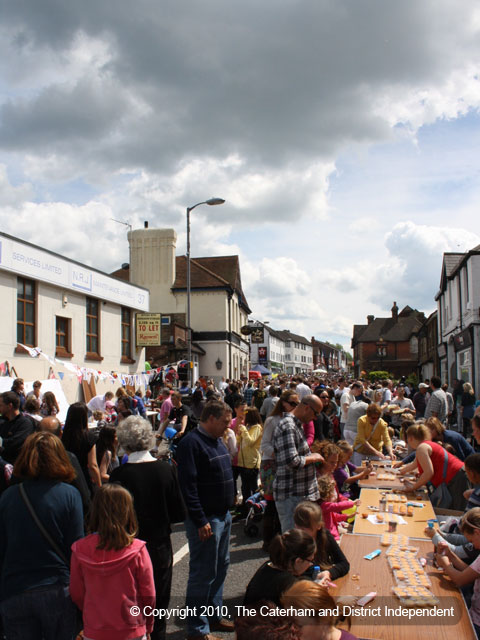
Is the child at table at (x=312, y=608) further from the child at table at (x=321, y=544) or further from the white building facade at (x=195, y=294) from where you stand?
the white building facade at (x=195, y=294)

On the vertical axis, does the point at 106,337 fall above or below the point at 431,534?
above

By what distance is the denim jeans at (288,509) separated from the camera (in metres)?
5.27

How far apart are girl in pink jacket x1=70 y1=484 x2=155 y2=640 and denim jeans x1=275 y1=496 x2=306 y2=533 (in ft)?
7.82

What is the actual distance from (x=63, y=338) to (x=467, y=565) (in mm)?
18569

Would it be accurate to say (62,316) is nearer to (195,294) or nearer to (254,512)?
(254,512)

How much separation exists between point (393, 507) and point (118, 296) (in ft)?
65.8

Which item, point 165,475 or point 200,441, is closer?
point 165,475

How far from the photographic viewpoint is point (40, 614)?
3.18 meters

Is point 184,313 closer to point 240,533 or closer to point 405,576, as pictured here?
point 240,533

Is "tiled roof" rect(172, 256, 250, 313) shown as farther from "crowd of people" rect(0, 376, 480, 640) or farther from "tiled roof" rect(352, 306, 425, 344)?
"crowd of people" rect(0, 376, 480, 640)

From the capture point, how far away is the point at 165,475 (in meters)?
4.04

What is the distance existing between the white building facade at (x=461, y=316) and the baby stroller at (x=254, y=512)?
55.0ft

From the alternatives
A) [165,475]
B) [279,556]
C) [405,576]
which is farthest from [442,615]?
[165,475]

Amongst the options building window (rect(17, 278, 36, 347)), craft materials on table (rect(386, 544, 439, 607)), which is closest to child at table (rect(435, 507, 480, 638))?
craft materials on table (rect(386, 544, 439, 607))
